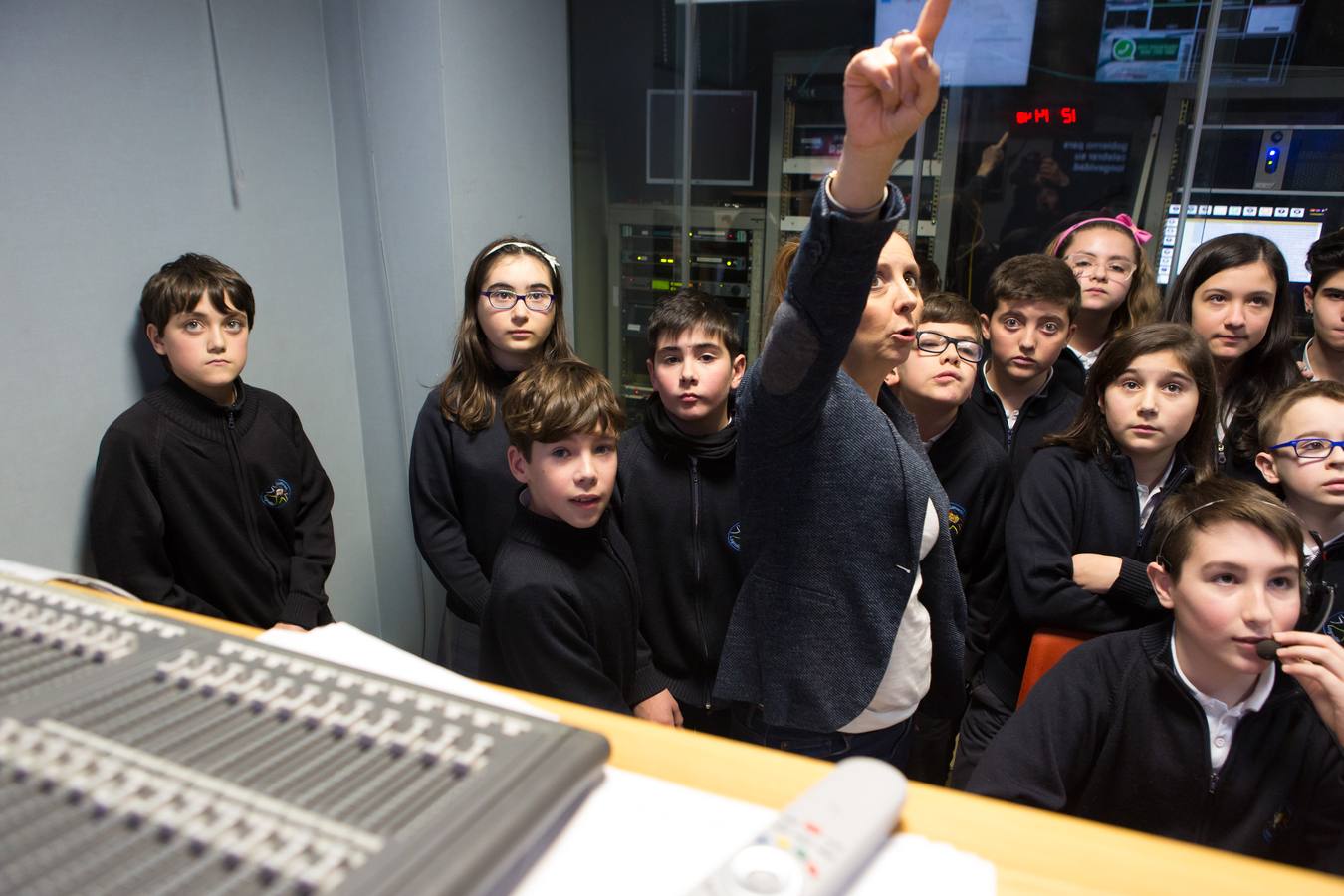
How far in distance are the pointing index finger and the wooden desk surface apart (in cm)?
66

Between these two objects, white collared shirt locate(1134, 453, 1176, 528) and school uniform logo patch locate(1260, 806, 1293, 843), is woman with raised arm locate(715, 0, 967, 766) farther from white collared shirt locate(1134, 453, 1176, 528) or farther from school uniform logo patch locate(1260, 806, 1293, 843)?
white collared shirt locate(1134, 453, 1176, 528)

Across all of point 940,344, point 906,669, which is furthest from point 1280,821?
point 940,344

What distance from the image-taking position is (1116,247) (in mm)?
2307

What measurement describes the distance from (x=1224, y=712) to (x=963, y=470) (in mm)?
750

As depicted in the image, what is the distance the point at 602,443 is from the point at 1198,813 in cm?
114

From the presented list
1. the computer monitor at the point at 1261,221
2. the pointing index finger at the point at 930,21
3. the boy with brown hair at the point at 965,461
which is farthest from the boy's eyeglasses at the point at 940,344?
the computer monitor at the point at 1261,221

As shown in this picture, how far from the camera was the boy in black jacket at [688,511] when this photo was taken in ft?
5.66

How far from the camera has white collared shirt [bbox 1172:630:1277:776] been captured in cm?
120

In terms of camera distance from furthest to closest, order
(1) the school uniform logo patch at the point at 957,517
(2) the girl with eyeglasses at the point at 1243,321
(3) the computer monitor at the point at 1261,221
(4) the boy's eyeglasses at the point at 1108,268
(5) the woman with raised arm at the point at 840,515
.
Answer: (3) the computer monitor at the point at 1261,221 → (4) the boy's eyeglasses at the point at 1108,268 → (2) the girl with eyeglasses at the point at 1243,321 → (1) the school uniform logo patch at the point at 957,517 → (5) the woman with raised arm at the point at 840,515

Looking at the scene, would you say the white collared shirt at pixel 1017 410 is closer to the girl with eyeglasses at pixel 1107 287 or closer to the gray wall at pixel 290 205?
the girl with eyeglasses at pixel 1107 287

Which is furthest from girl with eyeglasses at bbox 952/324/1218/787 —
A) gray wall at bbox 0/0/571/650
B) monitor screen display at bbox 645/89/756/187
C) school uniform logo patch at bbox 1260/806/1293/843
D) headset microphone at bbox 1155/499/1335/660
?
monitor screen display at bbox 645/89/756/187

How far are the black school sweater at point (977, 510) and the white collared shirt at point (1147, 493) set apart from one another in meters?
0.27

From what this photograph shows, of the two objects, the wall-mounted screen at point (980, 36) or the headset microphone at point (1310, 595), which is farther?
the wall-mounted screen at point (980, 36)

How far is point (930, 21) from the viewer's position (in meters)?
0.75
